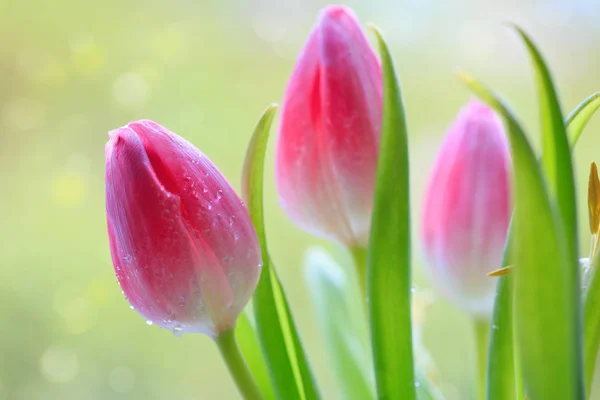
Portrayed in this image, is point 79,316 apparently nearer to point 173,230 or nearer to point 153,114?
point 153,114

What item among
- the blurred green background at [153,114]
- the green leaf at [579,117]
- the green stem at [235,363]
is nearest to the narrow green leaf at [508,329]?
the green leaf at [579,117]

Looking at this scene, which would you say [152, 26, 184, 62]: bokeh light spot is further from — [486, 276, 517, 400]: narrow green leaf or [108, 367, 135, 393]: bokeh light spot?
[486, 276, 517, 400]: narrow green leaf

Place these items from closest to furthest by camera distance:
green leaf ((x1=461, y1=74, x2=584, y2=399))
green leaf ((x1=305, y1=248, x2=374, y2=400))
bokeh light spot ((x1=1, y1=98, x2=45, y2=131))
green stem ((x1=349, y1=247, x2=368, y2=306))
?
green leaf ((x1=461, y1=74, x2=584, y2=399)) < green stem ((x1=349, y1=247, x2=368, y2=306)) < green leaf ((x1=305, y1=248, x2=374, y2=400)) < bokeh light spot ((x1=1, y1=98, x2=45, y2=131))

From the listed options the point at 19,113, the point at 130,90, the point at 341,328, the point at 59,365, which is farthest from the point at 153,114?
the point at 341,328

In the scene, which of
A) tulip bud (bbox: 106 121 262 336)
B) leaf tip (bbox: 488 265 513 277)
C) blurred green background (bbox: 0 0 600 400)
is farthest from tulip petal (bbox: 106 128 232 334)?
blurred green background (bbox: 0 0 600 400)

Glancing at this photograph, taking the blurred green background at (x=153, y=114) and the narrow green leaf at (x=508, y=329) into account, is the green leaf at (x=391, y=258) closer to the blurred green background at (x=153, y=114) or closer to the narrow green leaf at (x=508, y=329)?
the narrow green leaf at (x=508, y=329)

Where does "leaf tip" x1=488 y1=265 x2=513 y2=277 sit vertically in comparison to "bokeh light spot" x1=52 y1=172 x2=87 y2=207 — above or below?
above
